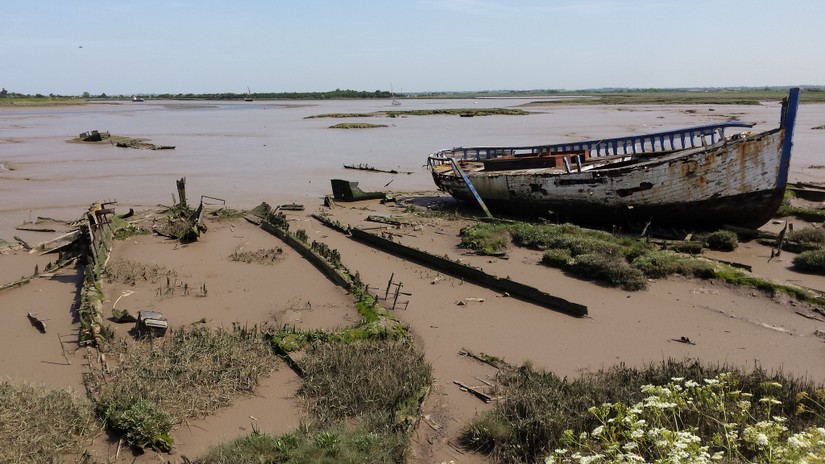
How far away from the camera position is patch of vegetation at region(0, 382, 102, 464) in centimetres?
473

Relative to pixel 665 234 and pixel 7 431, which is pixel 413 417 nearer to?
pixel 7 431

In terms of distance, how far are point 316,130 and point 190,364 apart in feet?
133

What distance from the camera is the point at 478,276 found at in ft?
31.0

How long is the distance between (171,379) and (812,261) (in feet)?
34.0

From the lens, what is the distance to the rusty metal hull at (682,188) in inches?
444

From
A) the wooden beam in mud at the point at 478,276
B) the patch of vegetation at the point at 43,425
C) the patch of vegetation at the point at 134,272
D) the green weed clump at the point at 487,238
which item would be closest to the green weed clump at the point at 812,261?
the wooden beam in mud at the point at 478,276

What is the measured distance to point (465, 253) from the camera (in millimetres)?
11375

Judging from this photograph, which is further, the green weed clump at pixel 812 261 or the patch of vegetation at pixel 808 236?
the patch of vegetation at pixel 808 236

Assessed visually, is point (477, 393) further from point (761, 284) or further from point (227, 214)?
point (227, 214)

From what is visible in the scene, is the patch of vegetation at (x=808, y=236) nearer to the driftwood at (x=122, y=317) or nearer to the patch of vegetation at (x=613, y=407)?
the patch of vegetation at (x=613, y=407)

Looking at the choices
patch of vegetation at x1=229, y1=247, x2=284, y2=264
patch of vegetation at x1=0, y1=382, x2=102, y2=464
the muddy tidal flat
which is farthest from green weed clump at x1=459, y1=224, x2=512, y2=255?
patch of vegetation at x1=0, y1=382, x2=102, y2=464

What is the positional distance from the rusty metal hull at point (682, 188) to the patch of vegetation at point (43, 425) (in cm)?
1056

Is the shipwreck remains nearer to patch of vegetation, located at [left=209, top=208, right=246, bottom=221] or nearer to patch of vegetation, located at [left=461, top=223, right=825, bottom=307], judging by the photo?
patch of vegetation, located at [left=209, top=208, right=246, bottom=221]

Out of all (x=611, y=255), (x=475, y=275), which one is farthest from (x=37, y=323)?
(x=611, y=255)
